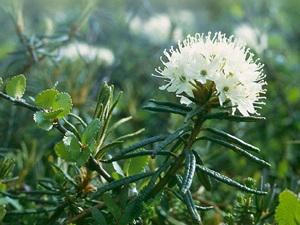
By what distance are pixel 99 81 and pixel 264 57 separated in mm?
816

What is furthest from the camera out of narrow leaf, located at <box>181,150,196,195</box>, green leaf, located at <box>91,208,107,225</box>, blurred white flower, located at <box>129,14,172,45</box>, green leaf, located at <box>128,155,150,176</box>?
blurred white flower, located at <box>129,14,172,45</box>

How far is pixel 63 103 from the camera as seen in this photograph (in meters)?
1.30

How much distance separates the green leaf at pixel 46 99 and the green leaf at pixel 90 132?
10cm

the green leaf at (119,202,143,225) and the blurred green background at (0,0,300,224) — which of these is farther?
the blurred green background at (0,0,300,224)

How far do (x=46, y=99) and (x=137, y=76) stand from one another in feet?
6.11

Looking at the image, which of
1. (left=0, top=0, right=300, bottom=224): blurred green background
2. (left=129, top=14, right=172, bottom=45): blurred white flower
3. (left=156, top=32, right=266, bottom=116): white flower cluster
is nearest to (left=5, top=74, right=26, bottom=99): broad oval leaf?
(left=156, top=32, right=266, bottom=116): white flower cluster

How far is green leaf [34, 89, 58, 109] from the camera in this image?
129 centimetres

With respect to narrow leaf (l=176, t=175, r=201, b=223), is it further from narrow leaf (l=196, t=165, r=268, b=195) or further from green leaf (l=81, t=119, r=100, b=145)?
green leaf (l=81, t=119, r=100, b=145)

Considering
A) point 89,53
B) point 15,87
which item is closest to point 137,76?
point 89,53

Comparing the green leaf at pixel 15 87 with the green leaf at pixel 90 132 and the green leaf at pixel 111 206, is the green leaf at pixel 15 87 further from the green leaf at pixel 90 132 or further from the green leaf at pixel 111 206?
the green leaf at pixel 111 206

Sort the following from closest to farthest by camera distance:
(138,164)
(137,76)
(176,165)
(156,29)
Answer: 1. (176,165)
2. (138,164)
3. (137,76)
4. (156,29)

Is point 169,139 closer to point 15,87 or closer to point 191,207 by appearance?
point 191,207

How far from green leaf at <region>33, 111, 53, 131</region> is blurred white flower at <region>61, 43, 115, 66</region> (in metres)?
1.60

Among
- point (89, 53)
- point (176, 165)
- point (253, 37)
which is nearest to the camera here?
point (176, 165)
